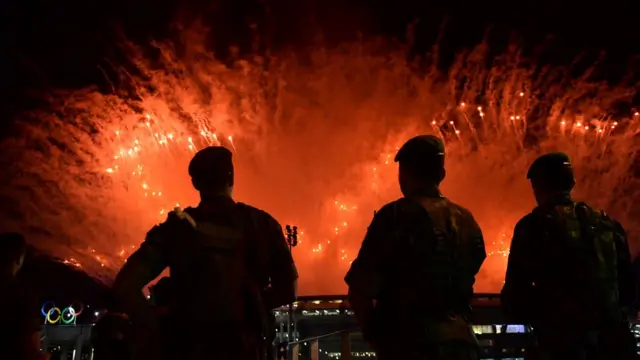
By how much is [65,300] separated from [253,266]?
126 ft

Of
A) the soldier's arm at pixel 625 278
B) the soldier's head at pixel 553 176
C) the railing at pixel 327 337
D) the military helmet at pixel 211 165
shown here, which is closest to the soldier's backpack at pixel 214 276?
the military helmet at pixel 211 165

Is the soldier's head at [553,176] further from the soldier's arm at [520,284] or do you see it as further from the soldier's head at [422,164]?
the soldier's head at [422,164]

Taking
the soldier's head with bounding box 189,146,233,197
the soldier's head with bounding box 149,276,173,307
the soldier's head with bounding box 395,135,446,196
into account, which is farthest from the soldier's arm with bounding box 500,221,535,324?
the soldier's head with bounding box 149,276,173,307

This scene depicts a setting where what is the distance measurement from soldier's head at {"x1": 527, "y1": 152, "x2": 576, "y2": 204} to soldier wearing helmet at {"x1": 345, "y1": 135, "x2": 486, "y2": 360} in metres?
0.97

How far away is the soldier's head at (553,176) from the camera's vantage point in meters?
4.20

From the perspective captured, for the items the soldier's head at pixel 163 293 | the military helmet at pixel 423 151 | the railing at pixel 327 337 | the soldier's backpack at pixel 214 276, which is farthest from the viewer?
the railing at pixel 327 337

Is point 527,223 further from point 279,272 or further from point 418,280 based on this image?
point 279,272

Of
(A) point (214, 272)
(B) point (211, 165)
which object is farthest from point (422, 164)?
(A) point (214, 272)

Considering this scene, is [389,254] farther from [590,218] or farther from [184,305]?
[590,218]

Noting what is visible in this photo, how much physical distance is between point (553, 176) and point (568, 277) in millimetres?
735

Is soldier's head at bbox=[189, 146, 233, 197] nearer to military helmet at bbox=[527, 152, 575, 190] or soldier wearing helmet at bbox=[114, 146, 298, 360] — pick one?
soldier wearing helmet at bbox=[114, 146, 298, 360]

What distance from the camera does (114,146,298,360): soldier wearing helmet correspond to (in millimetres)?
3293

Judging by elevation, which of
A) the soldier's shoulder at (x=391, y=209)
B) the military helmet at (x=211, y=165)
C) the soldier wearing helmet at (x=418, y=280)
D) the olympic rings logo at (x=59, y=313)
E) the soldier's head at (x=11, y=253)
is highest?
the olympic rings logo at (x=59, y=313)

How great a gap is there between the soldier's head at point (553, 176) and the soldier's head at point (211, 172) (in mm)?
2257
